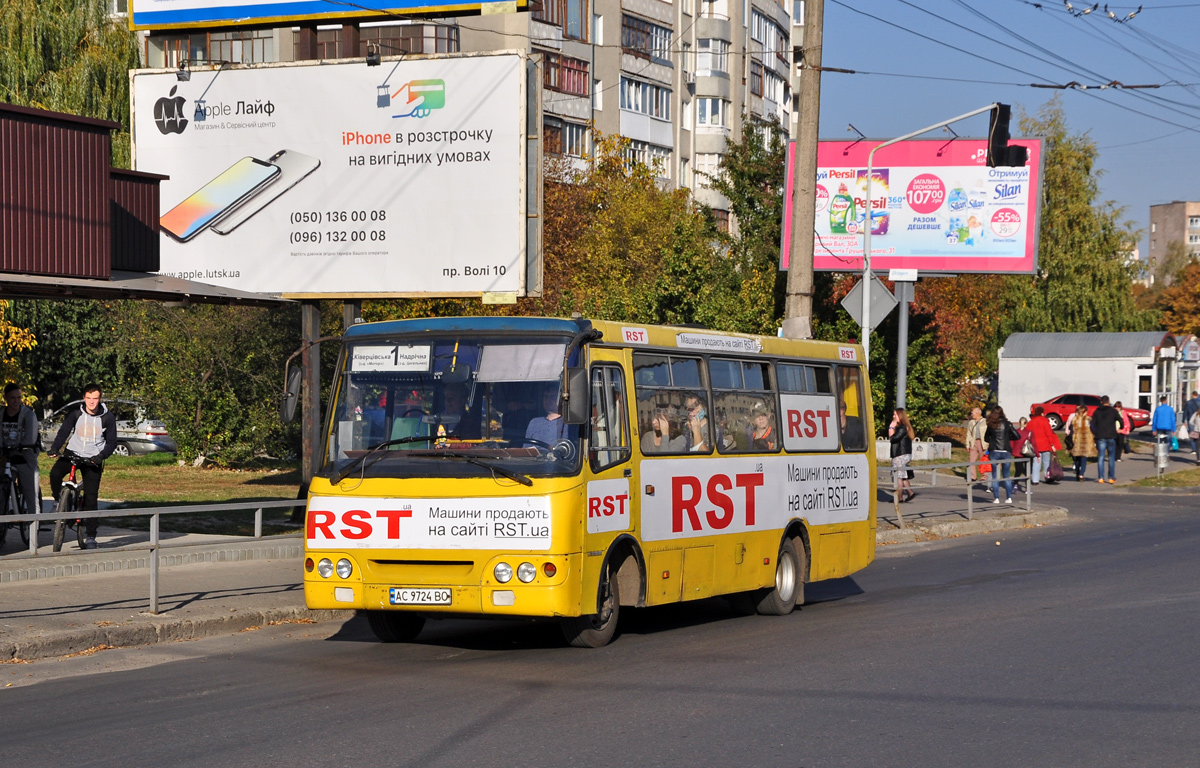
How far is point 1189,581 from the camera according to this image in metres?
15.0

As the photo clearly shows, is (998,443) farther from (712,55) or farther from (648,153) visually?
(712,55)

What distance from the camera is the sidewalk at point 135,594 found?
34.1ft

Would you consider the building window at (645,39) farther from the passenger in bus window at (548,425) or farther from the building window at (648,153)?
the passenger in bus window at (548,425)

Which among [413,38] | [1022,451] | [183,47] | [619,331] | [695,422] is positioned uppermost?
[413,38]

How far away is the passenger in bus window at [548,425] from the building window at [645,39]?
5734 centimetres

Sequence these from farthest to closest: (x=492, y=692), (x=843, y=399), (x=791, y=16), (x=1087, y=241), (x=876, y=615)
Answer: (x=791, y=16)
(x=1087, y=241)
(x=843, y=399)
(x=876, y=615)
(x=492, y=692)

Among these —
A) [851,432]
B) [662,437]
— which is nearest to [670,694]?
[662,437]

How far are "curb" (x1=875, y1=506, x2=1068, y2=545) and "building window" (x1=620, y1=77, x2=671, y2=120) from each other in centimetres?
4340

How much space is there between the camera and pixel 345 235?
2016 cm

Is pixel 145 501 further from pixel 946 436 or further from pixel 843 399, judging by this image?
pixel 946 436

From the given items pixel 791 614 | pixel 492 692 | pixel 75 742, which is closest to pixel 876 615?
pixel 791 614

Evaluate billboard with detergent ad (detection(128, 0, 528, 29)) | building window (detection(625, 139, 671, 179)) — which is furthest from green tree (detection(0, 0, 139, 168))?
building window (detection(625, 139, 671, 179))

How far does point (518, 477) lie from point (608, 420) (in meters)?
1.01

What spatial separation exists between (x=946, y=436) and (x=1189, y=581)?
123ft
